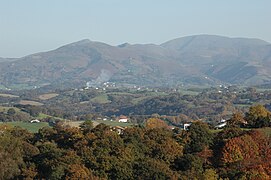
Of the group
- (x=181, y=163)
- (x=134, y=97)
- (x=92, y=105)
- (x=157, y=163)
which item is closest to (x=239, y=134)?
(x=181, y=163)

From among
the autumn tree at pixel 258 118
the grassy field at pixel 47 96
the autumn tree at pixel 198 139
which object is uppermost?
the autumn tree at pixel 198 139

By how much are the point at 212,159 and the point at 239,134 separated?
4.14 metres

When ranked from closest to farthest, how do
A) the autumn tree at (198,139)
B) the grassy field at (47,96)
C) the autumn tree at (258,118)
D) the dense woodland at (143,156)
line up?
the dense woodland at (143,156)
the autumn tree at (198,139)
the autumn tree at (258,118)
the grassy field at (47,96)

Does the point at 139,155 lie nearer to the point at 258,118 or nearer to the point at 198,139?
the point at 198,139

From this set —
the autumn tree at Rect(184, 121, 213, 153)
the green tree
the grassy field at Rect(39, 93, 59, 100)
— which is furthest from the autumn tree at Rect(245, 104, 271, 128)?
the grassy field at Rect(39, 93, 59, 100)

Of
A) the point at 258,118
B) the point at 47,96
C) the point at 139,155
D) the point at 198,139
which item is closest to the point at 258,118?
the point at 258,118

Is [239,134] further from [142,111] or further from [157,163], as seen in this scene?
[142,111]

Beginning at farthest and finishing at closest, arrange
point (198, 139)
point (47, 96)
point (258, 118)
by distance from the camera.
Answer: point (47, 96) → point (258, 118) → point (198, 139)

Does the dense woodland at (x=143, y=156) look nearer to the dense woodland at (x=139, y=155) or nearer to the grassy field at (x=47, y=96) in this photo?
the dense woodland at (x=139, y=155)

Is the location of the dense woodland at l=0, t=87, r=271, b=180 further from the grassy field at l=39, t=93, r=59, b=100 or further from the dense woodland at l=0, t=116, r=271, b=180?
the grassy field at l=39, t=93, r=59, b=100

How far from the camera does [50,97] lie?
130875 millimetres

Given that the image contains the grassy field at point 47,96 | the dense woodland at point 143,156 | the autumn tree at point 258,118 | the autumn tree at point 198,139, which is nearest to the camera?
the dense woodland at point 143,156

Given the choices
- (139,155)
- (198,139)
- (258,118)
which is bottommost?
(258,118)

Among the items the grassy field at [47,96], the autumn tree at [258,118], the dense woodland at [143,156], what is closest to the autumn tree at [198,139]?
the dense woodland at [143,156]
